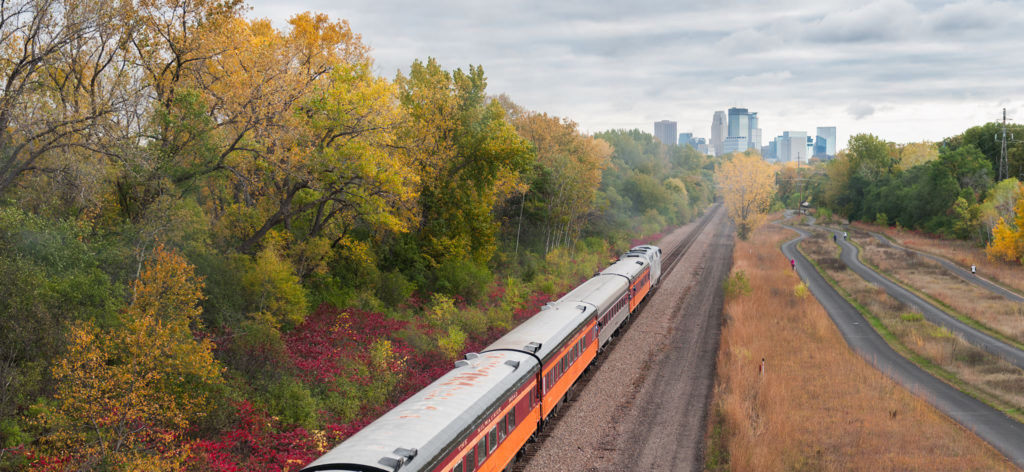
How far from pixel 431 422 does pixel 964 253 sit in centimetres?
7291

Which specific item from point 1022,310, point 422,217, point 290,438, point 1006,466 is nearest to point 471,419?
point 290,438

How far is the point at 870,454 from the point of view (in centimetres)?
1806

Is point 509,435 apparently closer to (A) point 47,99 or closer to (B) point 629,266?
(A) point 47,99

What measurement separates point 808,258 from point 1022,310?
28309 millimetres

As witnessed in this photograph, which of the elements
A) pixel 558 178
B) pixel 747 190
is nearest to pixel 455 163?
pixel 558 178

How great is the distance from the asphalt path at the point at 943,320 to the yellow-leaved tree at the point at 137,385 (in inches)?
1332

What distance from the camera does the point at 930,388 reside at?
25.5 metres

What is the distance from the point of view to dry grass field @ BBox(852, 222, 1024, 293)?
1986 inches

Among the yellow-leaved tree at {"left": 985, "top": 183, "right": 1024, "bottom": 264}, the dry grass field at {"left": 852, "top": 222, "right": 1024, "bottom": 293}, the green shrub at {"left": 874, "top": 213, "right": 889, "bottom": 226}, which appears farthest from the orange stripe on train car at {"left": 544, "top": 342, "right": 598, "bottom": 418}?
the green shrub at {"left": 874, "top": 213, "right": 889, "bottom": 226}

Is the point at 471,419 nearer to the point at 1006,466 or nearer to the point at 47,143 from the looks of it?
the point at 47,143

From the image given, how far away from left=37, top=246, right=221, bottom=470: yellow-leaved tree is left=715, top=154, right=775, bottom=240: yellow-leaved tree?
58.2 meters

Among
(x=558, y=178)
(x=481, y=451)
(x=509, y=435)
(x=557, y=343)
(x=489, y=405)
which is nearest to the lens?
(x=481, y=451)

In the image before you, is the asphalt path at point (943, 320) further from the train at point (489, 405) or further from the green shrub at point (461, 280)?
the green shrub at point (461, 280)

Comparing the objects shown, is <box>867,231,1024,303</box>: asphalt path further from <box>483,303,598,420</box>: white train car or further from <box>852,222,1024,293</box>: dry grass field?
<box>483,303,598,420</box>: white train car
